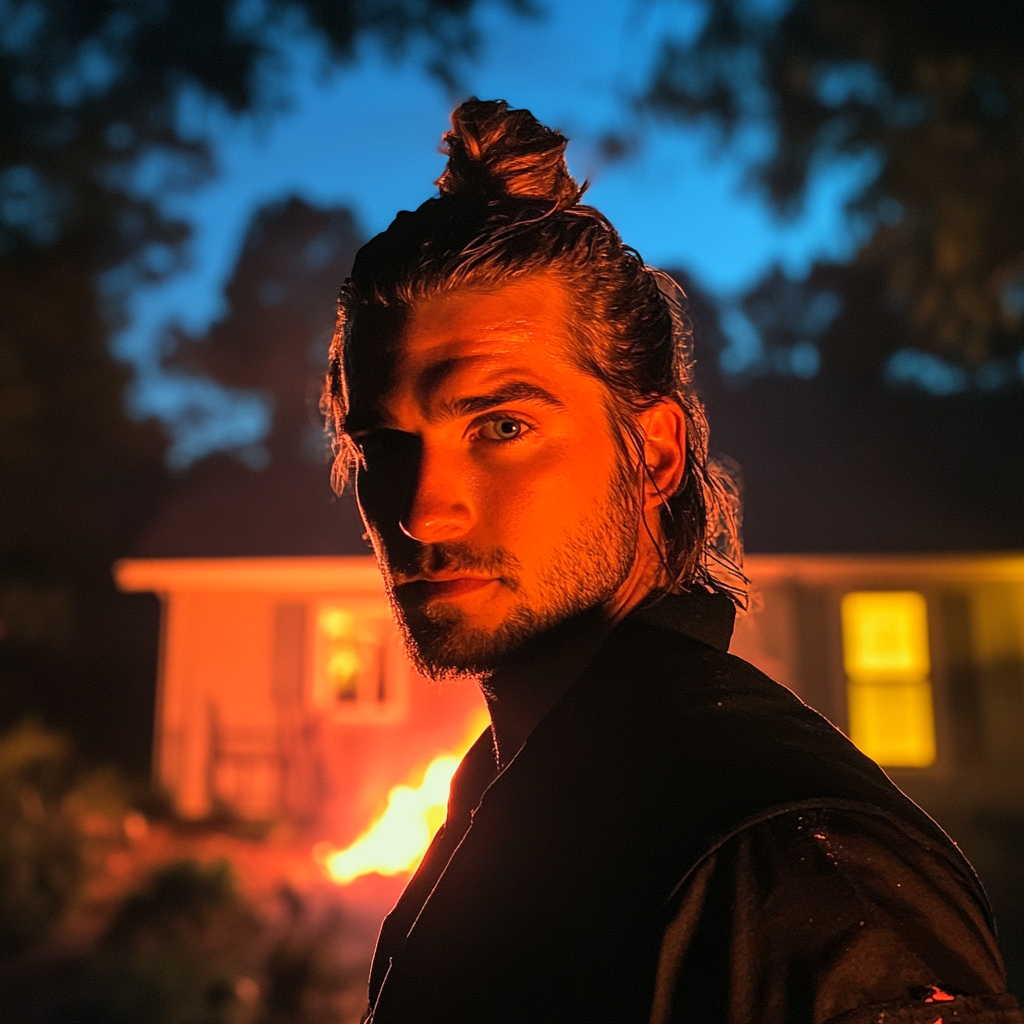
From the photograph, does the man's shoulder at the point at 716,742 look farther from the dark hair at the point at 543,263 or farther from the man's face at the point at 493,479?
the dark hair at the point at 543,263

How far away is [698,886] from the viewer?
112cm

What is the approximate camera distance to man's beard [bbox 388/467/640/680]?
1649 mm

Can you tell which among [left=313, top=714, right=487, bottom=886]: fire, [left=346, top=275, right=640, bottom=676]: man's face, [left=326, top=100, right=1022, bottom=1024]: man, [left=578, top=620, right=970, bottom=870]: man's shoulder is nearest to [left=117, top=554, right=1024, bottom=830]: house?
[left=313, top=714, right=487, bottom=886]: fire

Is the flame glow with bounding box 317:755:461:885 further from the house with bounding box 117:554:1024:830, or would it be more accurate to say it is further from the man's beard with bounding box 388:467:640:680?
the house with bounding box 117:554:1024:830

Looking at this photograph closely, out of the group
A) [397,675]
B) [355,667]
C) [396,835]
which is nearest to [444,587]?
[396,835]

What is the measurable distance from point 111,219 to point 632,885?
56.9 ft

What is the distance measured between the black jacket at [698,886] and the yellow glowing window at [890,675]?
11091mm

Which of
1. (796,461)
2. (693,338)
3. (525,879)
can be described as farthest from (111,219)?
(525,879)

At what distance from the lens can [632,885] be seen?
3.83 ft

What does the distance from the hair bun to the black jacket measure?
94 centimetres

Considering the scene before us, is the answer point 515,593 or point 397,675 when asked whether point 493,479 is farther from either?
point 397,675

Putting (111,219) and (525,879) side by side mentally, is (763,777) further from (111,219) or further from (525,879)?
(111,219)

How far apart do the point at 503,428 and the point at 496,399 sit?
49mm

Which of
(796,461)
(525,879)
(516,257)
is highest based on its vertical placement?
(796,461)
